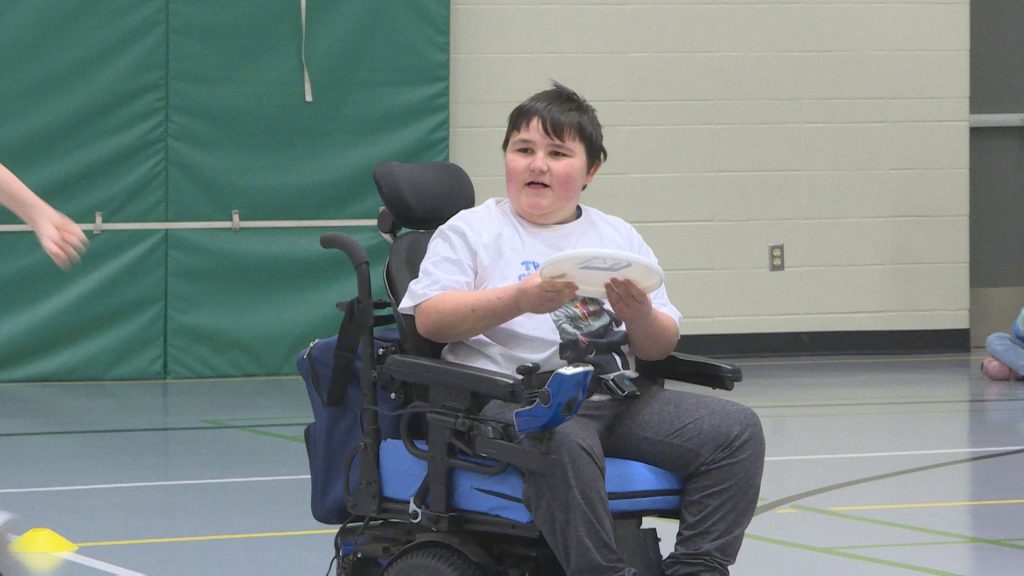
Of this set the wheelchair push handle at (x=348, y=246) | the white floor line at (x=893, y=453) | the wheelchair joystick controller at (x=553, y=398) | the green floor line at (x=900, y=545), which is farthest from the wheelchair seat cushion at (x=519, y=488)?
the white floor line at (x=893, y=453)

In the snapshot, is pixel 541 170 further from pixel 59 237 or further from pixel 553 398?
pixel 59 237

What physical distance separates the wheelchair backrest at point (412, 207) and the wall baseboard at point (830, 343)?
4406mm

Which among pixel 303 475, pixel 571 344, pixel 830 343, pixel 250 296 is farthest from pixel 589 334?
pixel 830 343

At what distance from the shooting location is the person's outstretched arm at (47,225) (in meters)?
1.60

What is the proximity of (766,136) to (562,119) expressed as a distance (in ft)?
15.9

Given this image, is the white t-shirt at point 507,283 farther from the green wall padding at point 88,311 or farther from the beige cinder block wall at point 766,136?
the beige cinder block wall at point 766,136

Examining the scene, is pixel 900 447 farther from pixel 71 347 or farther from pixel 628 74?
pixel 71 347

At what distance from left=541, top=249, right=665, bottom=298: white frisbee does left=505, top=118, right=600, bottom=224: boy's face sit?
0.30 metres

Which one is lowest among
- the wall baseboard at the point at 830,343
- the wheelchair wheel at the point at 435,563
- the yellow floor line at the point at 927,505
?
the yellow floor line at the point at 927,505

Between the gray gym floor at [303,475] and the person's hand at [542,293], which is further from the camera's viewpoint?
the gray gym floor at [303,475]

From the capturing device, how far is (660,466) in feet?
8.27

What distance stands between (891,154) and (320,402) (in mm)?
5339

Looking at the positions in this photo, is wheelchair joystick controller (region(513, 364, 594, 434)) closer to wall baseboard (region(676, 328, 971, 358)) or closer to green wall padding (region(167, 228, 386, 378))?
green wall padding (region(167, 228, 386, 378))

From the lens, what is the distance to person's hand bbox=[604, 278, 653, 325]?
242cm
